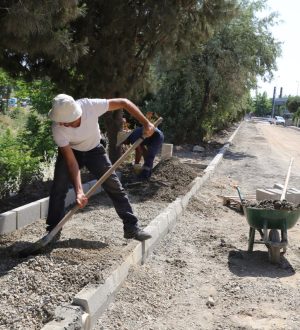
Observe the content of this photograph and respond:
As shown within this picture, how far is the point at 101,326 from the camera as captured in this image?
11.4 ft

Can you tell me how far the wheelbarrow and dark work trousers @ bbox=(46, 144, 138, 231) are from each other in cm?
135

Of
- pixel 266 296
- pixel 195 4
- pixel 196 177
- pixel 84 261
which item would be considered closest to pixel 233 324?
pixel 266 296

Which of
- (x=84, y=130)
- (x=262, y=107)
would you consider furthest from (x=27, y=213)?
(x=262, y=107)

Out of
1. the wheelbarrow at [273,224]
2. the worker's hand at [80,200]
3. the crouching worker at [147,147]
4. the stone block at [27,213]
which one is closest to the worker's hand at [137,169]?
the crouching worker at [147,147]

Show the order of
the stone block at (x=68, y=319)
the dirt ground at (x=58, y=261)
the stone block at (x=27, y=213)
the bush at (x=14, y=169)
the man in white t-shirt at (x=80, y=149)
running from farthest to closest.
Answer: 1. the bush at (x=14, y=169)
2. the stone block at (x=27, y=213)
3. the man in white t-shirt at (x=80, y=149)
4. the dirt ground at (x=58, y=261)
5. the stone block at (x=68, y=319)

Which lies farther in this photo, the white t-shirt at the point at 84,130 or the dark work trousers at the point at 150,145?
the dark work trousers at the point at 150,145

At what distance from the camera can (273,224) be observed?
5.19 m

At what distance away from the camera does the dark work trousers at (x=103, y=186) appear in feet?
15.6

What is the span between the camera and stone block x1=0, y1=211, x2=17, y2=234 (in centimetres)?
503

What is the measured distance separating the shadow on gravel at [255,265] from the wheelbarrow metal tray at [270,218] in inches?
16.1

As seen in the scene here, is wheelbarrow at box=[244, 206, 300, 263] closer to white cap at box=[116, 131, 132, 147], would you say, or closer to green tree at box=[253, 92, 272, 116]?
white cap at box=[116, 131, 132, 147]

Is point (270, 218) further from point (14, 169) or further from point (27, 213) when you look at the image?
point (14, 169)

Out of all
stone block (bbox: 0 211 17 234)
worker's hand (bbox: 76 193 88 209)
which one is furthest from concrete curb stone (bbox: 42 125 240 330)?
stone block (bbox: 0 211 17 234)

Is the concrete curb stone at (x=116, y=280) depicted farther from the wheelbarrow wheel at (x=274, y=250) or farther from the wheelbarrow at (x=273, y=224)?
the wheelbarrow wheel at (x=274, y=250)
